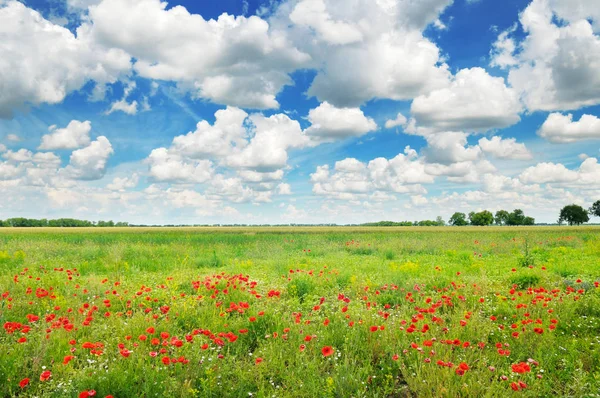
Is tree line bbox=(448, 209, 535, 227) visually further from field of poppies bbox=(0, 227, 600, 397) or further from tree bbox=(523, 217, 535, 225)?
field of poppies bbox=(0, 227, 600, 397)

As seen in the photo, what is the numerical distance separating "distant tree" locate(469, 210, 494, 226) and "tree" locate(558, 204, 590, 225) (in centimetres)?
2233

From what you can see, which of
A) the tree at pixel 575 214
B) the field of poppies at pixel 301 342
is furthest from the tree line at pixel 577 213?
the field of poppies at pixel 301 342

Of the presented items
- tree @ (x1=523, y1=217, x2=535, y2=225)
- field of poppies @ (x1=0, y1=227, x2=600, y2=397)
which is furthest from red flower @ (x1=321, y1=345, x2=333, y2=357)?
tree @ (x1=523, y1=217, x2=535, y2=225)

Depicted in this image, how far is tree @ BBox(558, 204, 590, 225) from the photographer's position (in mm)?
121250

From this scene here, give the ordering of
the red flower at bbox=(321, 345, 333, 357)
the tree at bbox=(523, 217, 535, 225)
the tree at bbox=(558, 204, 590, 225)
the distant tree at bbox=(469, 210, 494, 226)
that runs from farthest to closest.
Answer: the distant tree at bbox=(469, 210, 494, 226) → the tree at bbox=(523, 217, 535, 225) → the tree at bbox=(558, 204, 590, 225) → the red flower at bbox=(321, 345, 333, 357)

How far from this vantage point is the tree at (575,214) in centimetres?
12125

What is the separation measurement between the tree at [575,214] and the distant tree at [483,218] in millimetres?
22333

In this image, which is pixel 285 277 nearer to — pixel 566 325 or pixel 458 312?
pixel 458 312

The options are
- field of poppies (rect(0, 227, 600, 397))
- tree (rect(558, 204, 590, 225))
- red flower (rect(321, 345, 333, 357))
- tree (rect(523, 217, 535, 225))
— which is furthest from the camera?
tree (rect(523, 217, 535, 225))

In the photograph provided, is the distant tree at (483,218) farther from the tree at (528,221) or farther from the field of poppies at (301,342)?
the field of poppies at (301,342)

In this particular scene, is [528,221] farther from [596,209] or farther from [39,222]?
[39,222]

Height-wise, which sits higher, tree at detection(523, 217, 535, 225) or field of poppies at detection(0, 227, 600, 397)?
tree at detection(523, 217, 535, 225)

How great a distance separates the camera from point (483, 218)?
454 feet

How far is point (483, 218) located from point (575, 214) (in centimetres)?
2697
